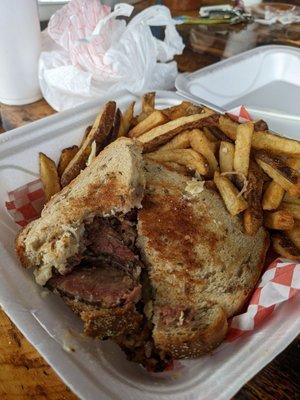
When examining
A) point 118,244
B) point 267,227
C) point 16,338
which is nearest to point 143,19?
point 267,227

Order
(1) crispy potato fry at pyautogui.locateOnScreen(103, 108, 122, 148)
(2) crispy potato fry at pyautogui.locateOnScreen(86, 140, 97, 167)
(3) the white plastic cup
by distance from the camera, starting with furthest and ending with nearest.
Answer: (3) the white plastic cup
(1) crispy potato fry at pyautogui.locateOnScreen(103, 108, 122, 148)
(2) crispy potato fry at pyautogui.locateOnScreen(86, 140, 97, 167)

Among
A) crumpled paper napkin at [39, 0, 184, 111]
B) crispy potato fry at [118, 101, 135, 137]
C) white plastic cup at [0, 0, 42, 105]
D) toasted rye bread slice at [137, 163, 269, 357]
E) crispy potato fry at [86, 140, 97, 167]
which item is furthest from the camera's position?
crumpled paper napkin at [39, 0, 184, 111]

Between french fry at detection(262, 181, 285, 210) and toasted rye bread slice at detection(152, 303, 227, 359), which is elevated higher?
french fry at detection(262, 181, 285, 210)

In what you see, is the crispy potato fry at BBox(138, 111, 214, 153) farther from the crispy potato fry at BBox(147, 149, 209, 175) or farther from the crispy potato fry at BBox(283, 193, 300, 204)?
the crispy potato fry at BBox(283, 193, 300, 204)

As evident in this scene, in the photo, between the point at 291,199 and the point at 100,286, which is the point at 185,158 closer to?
the point at 291,199

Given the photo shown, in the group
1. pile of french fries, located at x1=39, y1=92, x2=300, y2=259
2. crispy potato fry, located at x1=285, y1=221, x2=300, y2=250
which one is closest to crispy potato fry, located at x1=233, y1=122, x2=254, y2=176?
pile of french fries, located at x1=39, y1=92, x2=300, y2=259

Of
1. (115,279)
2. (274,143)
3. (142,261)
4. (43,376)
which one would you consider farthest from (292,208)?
(43,376)

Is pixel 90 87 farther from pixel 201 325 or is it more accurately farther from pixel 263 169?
pixel 201 325

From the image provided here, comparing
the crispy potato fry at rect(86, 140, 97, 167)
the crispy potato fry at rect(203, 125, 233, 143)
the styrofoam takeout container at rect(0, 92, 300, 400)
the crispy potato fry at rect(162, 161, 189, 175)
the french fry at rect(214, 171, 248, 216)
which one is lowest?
the styrofoam takeout container at rect(0, 92, 300, 400)
